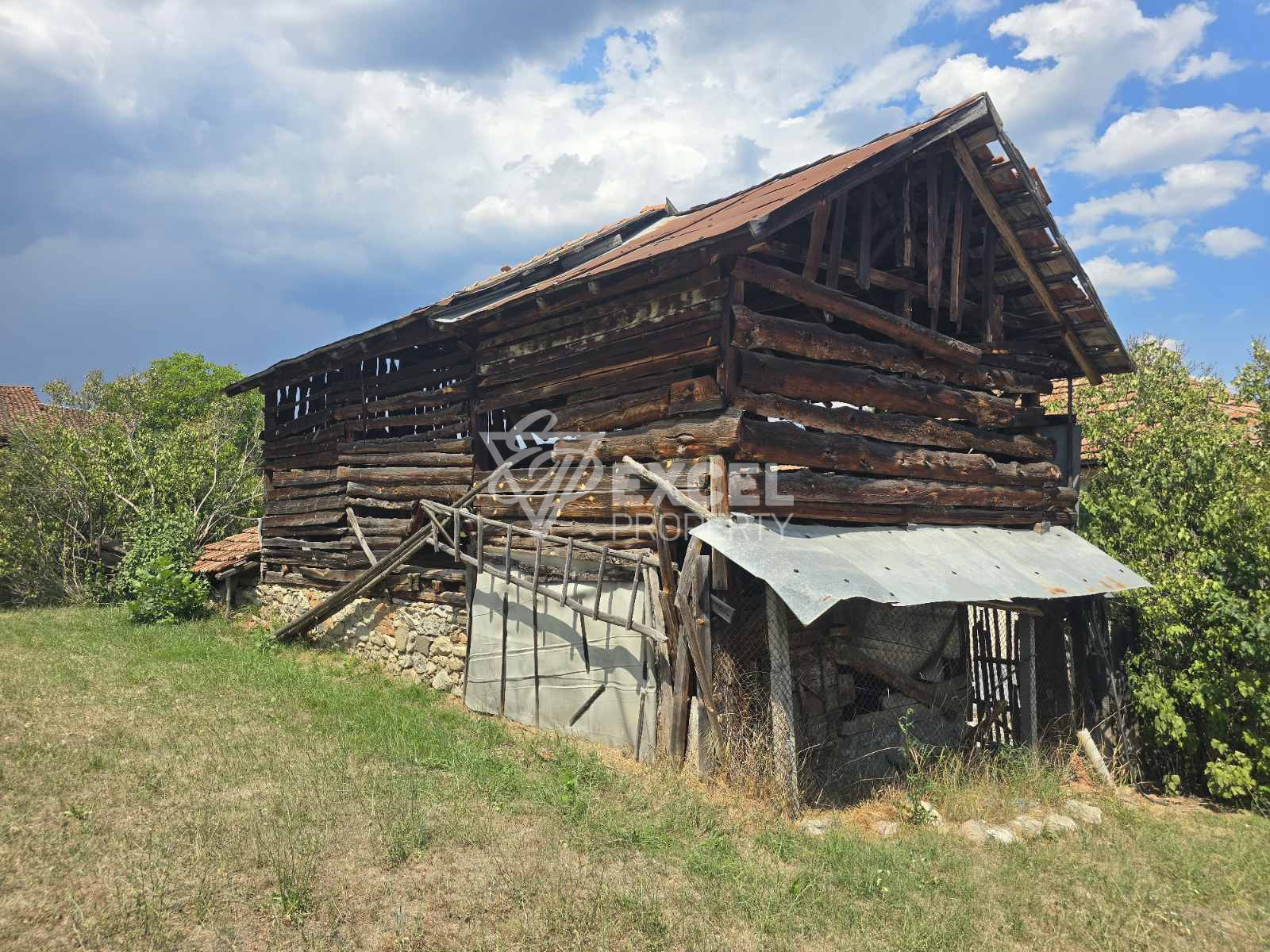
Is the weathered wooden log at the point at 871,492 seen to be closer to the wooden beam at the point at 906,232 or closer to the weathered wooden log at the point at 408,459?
the wooden beam at the point at 906,232

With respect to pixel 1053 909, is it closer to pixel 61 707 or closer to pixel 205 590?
pixel 61 707

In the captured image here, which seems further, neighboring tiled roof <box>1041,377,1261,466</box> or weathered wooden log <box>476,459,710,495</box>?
neighboring tiled roof <box>1041,377,1261,466</box>

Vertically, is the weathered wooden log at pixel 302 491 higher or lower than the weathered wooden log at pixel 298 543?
higher

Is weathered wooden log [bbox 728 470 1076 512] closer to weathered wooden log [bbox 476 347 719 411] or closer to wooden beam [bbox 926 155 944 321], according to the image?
weathered wooden log [bbox 476 347 719 411]

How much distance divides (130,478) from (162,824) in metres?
14.4

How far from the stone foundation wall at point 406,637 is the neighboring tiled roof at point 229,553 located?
245 centimetres

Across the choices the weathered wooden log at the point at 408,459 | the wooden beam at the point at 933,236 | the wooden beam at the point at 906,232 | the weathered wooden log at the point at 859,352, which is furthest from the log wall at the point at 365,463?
the wooden beam at the point at 933,236

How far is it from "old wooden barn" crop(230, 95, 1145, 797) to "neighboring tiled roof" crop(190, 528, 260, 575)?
10.1 feet

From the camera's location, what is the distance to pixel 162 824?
512 centimetres

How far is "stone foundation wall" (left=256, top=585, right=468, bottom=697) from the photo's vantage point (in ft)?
32.1

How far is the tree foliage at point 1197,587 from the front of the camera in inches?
311

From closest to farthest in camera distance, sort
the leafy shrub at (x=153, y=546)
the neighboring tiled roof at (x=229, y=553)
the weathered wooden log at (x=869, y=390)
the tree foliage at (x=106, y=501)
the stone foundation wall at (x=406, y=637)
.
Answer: the weathered wooden log at (x=869, y=390) → the stone foundation wall at (x=406, y=637) → the neighboring tiled roof at (x=229, y=553) → the leafy shrub at (x=153, y=546) → the tree foliage at (x=106, y=501)

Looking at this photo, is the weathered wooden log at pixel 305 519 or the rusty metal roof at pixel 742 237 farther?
the weathered wooden log at pixel 305 519

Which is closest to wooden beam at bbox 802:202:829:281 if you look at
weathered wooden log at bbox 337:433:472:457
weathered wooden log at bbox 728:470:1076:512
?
weathered wooden log at bbox 728:470:1076:512
